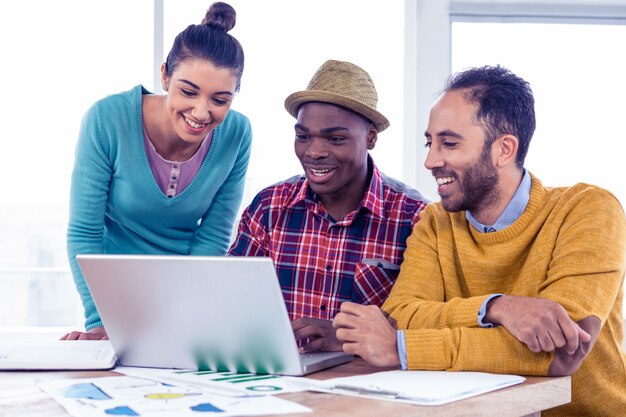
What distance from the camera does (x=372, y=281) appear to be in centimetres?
216

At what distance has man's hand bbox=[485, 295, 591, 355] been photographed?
137 cm

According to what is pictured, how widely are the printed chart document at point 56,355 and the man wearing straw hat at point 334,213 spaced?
693 mm

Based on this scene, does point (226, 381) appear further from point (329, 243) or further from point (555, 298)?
point (329, 243)

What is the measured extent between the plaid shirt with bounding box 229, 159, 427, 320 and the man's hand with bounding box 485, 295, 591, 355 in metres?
0.75

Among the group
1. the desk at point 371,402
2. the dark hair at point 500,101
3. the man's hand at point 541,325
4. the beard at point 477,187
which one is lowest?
the desk at point 371,402

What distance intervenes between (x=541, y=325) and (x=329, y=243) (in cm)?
90

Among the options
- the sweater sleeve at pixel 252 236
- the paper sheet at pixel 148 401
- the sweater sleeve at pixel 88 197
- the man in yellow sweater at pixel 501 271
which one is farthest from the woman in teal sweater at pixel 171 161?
the paper sheet at pixel 148 401

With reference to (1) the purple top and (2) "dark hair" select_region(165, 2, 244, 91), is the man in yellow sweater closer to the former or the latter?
(2) "dark hair" select_region(165, 2, 244, 91)

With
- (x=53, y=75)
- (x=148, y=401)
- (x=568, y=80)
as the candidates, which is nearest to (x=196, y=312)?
(x=148, y=401)

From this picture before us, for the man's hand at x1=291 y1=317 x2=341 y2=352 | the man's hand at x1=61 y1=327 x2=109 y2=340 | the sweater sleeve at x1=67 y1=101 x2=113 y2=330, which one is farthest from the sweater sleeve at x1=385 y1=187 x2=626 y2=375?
the sweater sleeve at x1=67 y1=101 x2=113 y2=330

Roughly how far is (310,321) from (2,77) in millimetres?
4359

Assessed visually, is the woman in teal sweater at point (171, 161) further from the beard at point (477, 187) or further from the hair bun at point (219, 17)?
the beard at point (477, 187)

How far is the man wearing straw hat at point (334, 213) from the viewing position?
2152 mm

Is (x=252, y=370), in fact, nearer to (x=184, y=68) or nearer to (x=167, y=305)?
(x=167, y=305)
